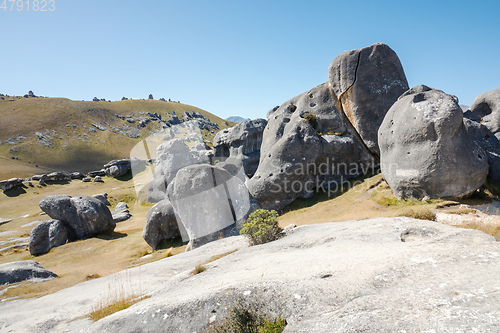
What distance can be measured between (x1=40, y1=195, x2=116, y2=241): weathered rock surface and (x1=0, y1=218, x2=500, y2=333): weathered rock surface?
779 inches

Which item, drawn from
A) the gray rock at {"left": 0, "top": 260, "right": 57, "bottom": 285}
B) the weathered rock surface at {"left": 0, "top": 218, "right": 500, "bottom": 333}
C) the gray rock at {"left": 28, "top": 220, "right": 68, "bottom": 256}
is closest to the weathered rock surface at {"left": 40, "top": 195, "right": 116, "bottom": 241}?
the gray rock at {"left": 28, "top": 220, "right": 68, "bottom": 256}

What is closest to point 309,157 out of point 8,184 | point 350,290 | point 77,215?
point 350,290

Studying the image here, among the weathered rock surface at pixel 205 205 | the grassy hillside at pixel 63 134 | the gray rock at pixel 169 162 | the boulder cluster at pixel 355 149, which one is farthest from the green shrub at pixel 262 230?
the grassy hillside at pixel 63 134

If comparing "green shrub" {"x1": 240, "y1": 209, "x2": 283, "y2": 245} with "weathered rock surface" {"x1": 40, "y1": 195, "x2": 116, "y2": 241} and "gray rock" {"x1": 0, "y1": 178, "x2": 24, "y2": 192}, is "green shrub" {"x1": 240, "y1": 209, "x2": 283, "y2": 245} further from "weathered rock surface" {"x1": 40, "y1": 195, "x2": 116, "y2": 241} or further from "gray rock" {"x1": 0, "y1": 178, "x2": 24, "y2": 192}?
"gray rock" {"x1": 0, "y1": 178, "x2": 24, "y2": 192}

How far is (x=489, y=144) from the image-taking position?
18.6 metres

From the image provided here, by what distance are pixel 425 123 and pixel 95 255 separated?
1015 inches

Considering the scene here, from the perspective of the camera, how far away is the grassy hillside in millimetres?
92500

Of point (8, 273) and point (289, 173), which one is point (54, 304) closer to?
point (8, 273)

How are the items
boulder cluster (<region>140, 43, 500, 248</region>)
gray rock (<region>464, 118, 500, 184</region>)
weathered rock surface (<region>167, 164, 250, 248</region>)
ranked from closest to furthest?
boulder cluster (<region>140, 43, 500, 248</region>), gray rock (<region>464, 118, 500, 184</region>), weathered rock surface (<region>167, 164, 250, 248</region>)

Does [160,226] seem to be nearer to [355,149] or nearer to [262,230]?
[262,230]

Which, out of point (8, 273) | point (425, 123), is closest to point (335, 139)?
point (425, 123)

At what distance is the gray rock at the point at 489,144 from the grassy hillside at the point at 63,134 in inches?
3347

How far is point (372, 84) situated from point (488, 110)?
30.9ft

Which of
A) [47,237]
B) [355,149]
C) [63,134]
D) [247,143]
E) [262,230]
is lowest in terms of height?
[47,237]
